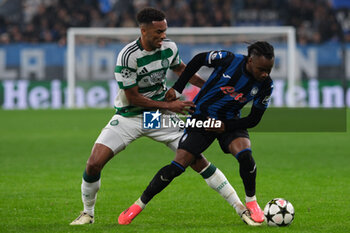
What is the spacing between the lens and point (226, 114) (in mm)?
6574

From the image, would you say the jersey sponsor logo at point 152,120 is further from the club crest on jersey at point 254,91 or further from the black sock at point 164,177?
the club crest on jersey at point 254,91

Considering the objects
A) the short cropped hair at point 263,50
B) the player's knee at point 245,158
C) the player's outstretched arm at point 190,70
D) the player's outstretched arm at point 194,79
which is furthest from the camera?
the player's outstretched arm at point 194,79

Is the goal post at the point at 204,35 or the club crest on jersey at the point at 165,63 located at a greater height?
the club crest on jersey at the point at 165,63

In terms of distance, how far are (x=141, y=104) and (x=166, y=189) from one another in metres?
2.48

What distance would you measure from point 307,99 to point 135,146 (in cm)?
1179

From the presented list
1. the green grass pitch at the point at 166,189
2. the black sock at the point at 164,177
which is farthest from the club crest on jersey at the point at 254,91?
the green grass pitch at the point at 166,189

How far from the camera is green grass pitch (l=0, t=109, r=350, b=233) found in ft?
21.5

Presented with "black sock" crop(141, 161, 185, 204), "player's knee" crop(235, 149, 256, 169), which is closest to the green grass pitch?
"black sock" crop(141, 161, 185, 204)

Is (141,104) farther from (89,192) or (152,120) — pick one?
(89,192)

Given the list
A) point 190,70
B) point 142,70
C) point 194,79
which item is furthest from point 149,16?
point 194,79

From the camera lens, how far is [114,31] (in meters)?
24.8

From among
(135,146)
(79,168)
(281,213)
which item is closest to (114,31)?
(135,146)

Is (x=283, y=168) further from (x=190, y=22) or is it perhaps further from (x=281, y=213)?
(x=190, y=22)

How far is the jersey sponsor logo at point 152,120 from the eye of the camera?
6.64 metres
